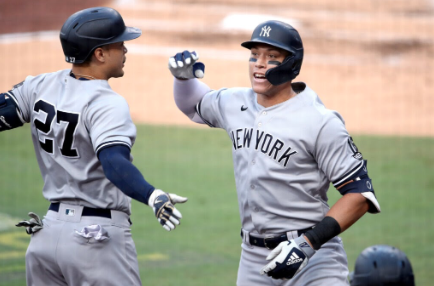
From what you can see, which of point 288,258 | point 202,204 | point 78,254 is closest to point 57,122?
point 78,254

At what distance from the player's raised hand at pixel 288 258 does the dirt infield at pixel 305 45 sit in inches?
364

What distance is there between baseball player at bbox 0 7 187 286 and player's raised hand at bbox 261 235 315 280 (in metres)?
0.71

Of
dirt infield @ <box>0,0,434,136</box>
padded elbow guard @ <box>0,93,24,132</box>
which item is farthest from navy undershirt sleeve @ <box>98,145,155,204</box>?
dirt infield @ <box>0,0,434,136</box>

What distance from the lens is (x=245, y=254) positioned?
3689mm

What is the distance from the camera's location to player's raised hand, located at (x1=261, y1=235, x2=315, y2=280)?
326 cm

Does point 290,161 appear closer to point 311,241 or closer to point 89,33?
point 311,241

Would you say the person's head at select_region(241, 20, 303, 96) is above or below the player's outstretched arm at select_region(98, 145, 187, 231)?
above

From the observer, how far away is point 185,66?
151 inches

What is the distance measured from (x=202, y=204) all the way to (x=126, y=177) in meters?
5.36

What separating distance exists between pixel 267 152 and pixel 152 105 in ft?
33.5

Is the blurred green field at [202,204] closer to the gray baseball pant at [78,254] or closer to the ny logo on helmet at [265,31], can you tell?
the gray baseball pant at [78,254]

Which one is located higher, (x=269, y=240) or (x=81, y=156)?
(x=81, y=156)

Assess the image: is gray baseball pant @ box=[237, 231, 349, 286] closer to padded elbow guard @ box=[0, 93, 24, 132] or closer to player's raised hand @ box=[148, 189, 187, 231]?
player's raised hand @ box=[148, 189, 187, 231]

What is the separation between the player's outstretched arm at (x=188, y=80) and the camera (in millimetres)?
3797
